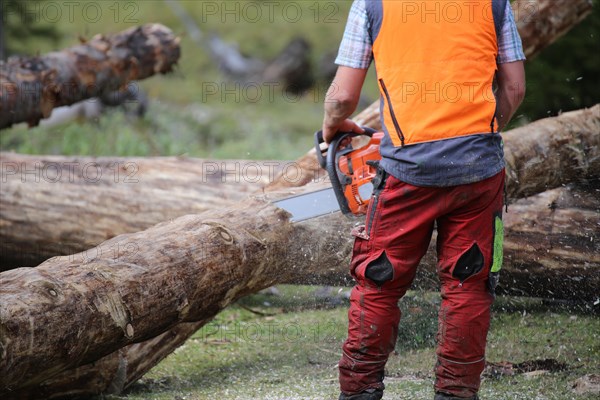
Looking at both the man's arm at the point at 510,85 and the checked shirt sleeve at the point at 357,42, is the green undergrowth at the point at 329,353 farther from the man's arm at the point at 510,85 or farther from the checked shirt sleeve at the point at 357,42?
the checked shirt sleeve at the point at 357,42

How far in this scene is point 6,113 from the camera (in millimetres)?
6199

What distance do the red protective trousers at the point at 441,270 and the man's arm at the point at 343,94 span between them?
1.27 ft

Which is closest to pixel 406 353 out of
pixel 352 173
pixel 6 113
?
pixel 352 173

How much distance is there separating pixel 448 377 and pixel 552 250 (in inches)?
68.0

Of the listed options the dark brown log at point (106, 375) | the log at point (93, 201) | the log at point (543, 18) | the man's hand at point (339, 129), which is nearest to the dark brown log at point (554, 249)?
the man's hand at point (339, 129)

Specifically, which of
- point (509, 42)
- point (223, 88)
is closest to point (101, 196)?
point (509, 42)

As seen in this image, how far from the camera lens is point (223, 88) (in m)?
14.7

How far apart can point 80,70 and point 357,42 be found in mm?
4174

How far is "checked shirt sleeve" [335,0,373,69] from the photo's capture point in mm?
3113

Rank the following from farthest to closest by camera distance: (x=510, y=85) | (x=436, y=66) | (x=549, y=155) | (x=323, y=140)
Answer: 1. (x=549, y=155)
2. (x=323, y=140)
3. (x=510, y=85)
4. (x=436, y=66)

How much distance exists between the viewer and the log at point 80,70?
6.26m

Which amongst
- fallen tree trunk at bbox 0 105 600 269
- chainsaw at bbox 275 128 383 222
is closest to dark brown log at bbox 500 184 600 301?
fallen tree trunk at bbox 0 105 600 269

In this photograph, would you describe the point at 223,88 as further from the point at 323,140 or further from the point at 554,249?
the point at 323,140

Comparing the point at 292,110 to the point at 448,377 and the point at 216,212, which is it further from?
the point at 448,377
